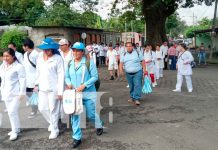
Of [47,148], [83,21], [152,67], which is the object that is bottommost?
[47,148]

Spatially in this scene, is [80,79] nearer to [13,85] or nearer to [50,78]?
[50,78]

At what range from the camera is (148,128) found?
6.38 m

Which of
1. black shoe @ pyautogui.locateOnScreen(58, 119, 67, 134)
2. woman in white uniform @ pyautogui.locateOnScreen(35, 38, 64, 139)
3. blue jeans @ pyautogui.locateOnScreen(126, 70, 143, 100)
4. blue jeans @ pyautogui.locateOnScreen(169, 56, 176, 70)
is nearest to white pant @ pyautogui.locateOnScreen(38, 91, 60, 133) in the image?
woman in white uniform @ pyautogui.locateOnScreen(35, 38, 64, 139)

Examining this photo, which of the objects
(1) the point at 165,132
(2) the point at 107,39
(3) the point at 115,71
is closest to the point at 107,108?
(1) the point at 165,132

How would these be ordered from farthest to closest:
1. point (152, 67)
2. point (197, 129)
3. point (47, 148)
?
point (152, 67) → point (197, 129) → point (47, 148)

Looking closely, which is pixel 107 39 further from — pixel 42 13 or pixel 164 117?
pixel 164 117

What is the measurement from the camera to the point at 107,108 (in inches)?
322

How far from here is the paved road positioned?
5.48 metres

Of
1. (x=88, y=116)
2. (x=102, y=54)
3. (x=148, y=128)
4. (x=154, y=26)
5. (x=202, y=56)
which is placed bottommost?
(x=148, y=128)

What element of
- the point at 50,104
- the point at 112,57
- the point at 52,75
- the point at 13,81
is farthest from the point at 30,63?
the point at 112,57

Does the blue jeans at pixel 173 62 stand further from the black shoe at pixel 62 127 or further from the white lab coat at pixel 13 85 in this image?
the white lab coat at pixel 13 85

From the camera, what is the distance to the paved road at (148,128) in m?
5.48

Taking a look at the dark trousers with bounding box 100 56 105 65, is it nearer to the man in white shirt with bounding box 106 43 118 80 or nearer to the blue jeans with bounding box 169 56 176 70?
the blue jeans with bounding box 169 56 176 70

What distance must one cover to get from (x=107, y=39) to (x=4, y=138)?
36.1 metres
